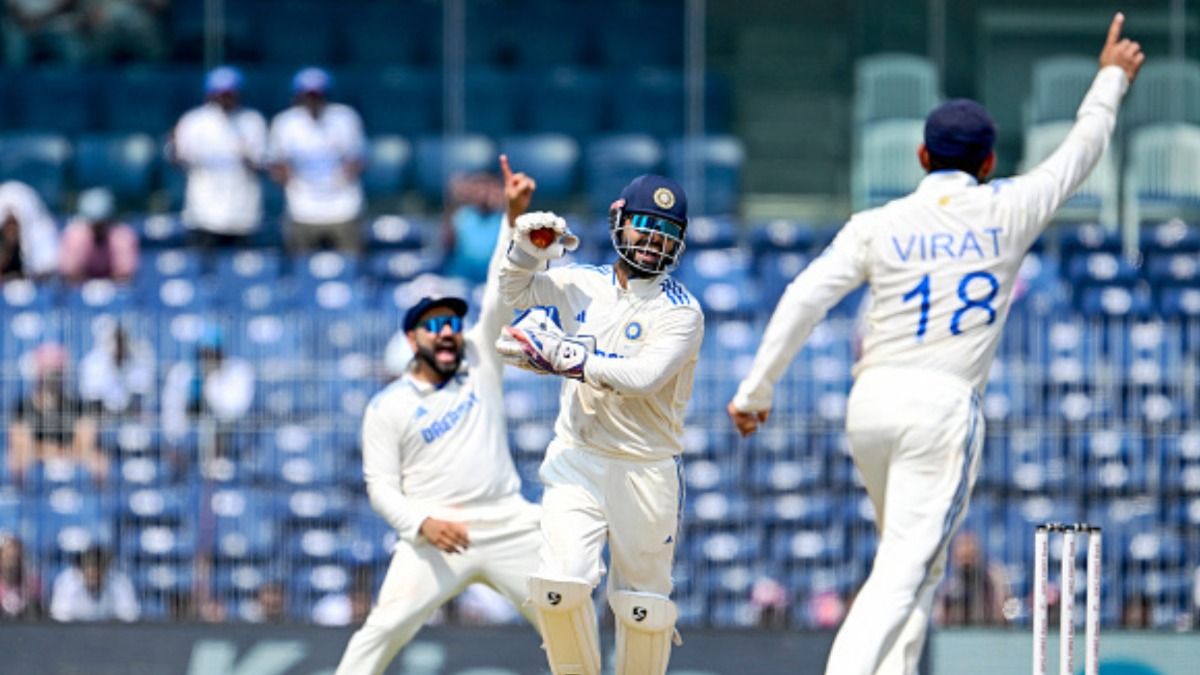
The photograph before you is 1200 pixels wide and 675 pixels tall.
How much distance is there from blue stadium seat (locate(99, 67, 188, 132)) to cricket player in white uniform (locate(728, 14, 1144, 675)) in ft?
29.9

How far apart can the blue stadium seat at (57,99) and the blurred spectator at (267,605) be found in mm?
5440

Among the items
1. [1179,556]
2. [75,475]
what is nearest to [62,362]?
[75,475]

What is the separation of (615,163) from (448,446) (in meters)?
6.78

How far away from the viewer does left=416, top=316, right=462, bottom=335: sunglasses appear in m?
8.52

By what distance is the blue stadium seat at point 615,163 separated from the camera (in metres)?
15.0

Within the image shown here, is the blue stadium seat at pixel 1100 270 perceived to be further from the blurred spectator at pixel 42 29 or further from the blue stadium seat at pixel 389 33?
the blurred spectator at pixel 42 29

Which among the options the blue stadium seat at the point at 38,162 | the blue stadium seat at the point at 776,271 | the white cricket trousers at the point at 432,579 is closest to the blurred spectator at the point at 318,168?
the blue stadium seat at the point at 38,162

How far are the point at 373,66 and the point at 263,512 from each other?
4.96m

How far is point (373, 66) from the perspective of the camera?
15.5m

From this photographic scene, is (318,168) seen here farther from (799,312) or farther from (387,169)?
(799,312)

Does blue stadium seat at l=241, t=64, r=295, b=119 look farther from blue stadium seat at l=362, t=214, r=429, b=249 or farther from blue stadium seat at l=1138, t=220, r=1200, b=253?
blue stadium seat at l=1138, t=220, r=1200, b=253

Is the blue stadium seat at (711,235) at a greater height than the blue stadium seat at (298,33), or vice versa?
the blue stadium seat at (298,33)

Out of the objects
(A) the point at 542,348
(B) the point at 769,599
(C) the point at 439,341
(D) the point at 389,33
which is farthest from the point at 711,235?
(A) the point at 542,348

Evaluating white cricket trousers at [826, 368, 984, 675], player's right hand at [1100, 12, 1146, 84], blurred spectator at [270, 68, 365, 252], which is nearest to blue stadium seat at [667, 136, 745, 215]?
blurred spectator at [270, 68, 365, 252]
